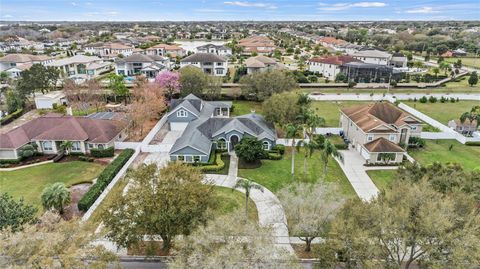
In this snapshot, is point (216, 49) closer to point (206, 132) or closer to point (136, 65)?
point (136, 65)

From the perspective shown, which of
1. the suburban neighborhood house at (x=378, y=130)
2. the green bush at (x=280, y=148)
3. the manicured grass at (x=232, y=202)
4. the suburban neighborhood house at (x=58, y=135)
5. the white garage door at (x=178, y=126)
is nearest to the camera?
the manicured grass at (x=232, y=202)

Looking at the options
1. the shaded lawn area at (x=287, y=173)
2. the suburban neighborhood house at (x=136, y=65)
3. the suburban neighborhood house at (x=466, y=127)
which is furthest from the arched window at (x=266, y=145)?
the suburban neighborhood house at (x=136, y=65)

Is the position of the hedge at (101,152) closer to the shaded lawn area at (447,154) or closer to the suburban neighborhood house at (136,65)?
the shaded lawn area at (447,154)

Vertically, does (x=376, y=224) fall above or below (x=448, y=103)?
above

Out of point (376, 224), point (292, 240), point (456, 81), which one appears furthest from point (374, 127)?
point (456, 81)

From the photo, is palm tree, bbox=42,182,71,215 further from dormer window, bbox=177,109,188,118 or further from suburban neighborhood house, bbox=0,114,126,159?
dormer window, bbox=177,109,188,118

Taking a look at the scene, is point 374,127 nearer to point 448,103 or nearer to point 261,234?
point 261,234

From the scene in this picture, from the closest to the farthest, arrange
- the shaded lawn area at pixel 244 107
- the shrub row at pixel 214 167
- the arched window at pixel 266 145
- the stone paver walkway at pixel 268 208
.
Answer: the stone paver walkway at pixel 268 208 → the shrub row at pixel 214 167 → the arched window at pixel 266 145 → the shaded lawn area at pixel 244 107
